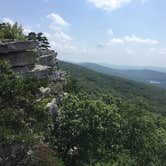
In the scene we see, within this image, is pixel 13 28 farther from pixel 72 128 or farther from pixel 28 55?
pixel 72 128

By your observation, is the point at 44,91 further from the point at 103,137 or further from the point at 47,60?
the point at 47,60

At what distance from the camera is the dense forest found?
37750 millimetres

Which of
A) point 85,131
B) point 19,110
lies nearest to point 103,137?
point 85,131

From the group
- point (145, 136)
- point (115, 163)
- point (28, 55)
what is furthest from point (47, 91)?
point (145, 136)

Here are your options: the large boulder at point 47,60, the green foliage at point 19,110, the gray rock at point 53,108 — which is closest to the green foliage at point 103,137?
the gray rock at point 53,108

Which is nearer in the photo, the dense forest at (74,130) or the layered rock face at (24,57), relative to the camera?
the dense forest at (74,130)

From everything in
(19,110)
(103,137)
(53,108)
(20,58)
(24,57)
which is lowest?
(103,137)

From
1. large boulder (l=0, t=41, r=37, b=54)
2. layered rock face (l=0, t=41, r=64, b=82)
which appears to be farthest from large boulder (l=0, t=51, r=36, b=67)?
large boulder (l=0, t=41, r=37, b=54)

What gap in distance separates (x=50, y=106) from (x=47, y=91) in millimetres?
1796

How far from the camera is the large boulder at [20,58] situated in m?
44.7

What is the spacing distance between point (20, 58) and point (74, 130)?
11.0m

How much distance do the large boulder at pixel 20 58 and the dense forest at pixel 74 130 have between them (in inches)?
154

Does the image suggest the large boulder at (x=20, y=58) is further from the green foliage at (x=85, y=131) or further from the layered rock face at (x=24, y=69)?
the green foliage at (x=85, y=131)

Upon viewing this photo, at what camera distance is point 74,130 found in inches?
1908
